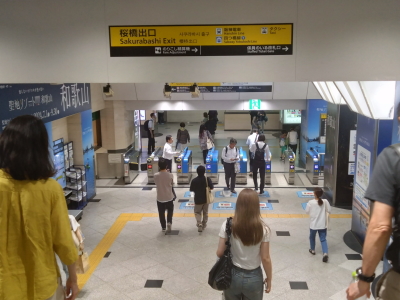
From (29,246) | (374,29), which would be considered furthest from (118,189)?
(29,246)

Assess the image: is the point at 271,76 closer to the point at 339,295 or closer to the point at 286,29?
the point at 286,29

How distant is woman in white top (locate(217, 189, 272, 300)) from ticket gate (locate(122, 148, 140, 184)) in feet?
28.0

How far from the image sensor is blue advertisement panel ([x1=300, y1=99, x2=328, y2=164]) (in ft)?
45.6

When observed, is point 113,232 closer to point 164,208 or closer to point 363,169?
point 164,208

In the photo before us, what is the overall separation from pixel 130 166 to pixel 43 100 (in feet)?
18.6

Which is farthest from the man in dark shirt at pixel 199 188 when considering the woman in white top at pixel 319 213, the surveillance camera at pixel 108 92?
the surveillance camera at pixel 108 92

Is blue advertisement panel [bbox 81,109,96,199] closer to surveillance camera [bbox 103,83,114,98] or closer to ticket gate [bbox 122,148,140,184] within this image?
surveillance camera [bbox 103,83,114,98]

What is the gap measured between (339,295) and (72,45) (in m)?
4.78

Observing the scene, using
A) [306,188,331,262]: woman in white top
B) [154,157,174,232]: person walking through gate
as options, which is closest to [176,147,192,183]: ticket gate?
[154,157,174,232]: person walking through gate

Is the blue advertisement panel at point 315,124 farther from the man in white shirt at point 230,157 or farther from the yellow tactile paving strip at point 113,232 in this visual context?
the yellow tactile paving strip at point 113,232

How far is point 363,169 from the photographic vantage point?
24.0ft

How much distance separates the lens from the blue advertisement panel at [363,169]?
6895mm

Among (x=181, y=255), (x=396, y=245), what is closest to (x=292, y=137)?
(x=181, y=255)

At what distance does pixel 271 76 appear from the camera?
5031 millimetres
